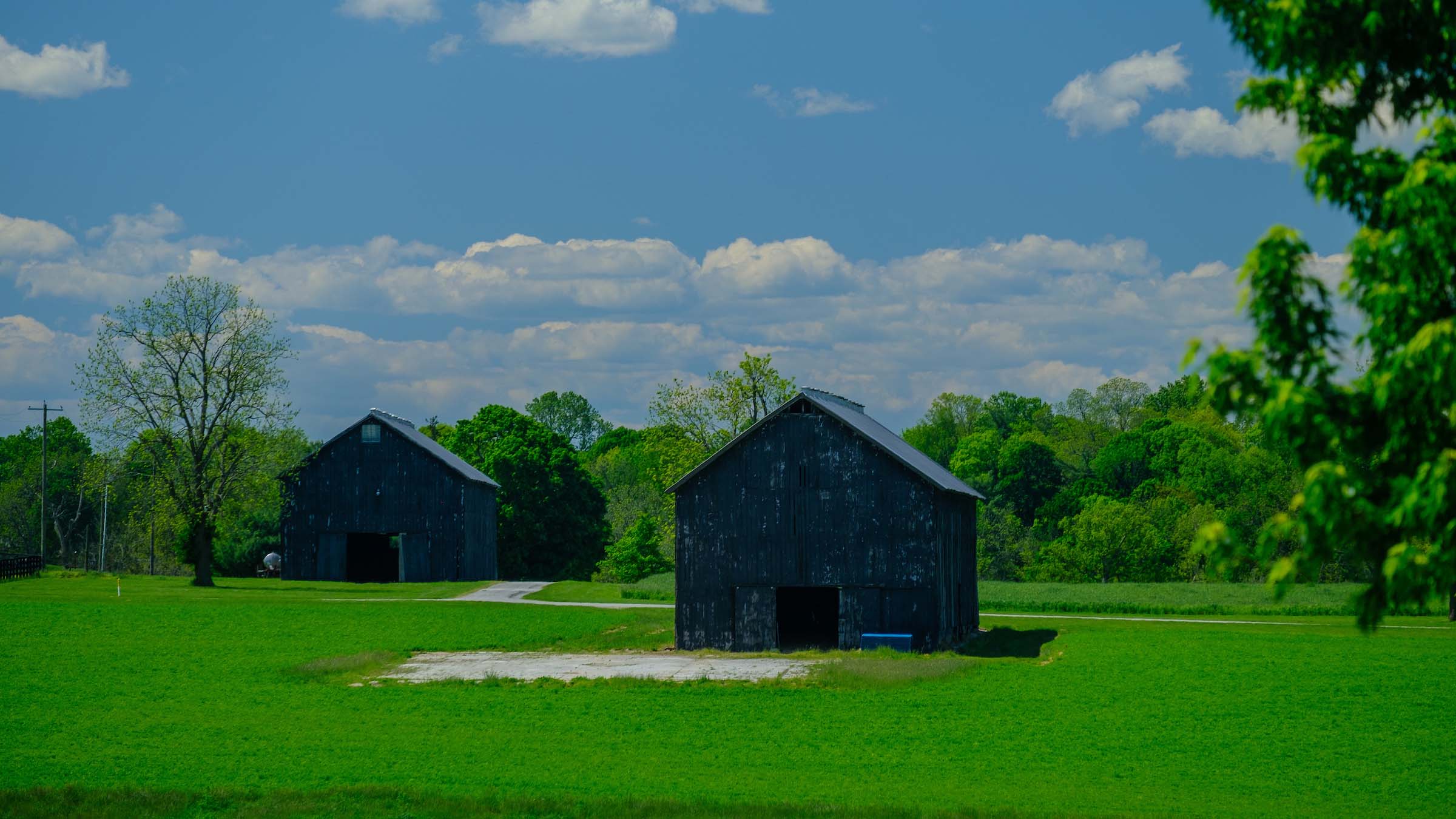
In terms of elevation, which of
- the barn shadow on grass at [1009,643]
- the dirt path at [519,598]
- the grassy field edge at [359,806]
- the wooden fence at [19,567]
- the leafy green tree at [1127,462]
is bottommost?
the barn shadow on grass at [1009,643]

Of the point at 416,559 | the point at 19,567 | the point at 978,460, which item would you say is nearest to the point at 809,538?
the point at 416,559

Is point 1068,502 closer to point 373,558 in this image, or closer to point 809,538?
point 373,558

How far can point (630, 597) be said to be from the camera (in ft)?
235

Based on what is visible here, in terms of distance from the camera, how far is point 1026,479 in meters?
117

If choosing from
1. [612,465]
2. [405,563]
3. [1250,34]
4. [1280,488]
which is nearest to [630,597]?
[405,563]

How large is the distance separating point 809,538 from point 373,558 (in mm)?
49107

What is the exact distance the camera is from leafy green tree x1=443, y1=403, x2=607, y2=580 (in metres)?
100

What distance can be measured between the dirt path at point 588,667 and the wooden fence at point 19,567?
48.9 metres

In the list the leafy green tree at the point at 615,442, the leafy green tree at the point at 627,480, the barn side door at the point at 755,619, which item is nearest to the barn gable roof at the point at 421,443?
the leafy green tree at the point at 627,480

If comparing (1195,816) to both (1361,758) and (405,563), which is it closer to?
(1361,758)

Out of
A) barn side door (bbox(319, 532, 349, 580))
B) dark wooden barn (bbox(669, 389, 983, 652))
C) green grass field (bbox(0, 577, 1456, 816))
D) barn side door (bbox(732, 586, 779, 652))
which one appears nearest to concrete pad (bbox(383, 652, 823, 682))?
green grass field (bbox(0, 577, 1456, 816))

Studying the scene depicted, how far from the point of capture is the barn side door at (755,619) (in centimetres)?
4872

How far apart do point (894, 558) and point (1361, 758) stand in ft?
74.5

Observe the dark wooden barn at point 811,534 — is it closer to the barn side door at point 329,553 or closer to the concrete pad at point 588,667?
the concrete pad at point 588,667
